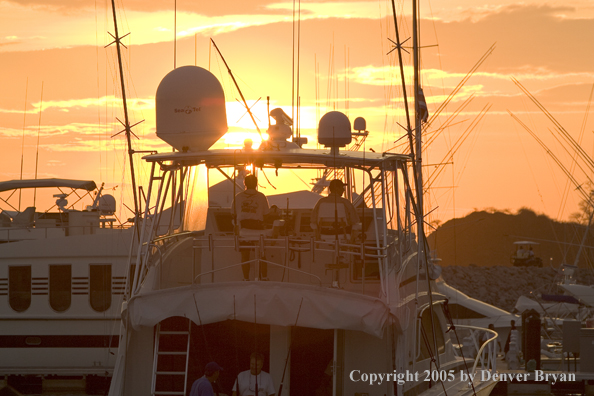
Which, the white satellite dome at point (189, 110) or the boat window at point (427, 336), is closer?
the white satellite dome at point (189, 110)

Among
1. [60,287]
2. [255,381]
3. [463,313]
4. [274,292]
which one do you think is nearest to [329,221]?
[274,292]

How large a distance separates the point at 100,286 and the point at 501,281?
4453cm

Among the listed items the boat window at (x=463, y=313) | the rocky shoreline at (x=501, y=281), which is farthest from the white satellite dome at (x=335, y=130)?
the rocky shoreline at (x=501, y=281)

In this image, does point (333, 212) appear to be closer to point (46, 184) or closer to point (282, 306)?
point (282, 306)

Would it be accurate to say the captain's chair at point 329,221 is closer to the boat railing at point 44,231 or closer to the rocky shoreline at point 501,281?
the boat railing at point 44,231

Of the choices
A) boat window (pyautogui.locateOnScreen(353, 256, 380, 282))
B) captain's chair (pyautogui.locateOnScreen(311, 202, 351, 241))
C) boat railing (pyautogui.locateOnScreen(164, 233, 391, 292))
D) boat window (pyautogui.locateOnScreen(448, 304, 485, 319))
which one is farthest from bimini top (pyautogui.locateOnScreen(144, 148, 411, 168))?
boat window (pyautogui.locateOnScreen(448, 304, 485, 319))

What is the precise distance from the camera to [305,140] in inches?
727

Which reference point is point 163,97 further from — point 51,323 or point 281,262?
point 51,323

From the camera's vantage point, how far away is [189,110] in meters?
13.6

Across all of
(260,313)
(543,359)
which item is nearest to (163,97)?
(260,313)

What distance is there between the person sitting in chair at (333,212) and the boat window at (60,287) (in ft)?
39.5

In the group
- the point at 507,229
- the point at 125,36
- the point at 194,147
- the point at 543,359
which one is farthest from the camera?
the point at 507,229

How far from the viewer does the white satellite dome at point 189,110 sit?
13484 mm

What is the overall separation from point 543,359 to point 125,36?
16.1 meters
